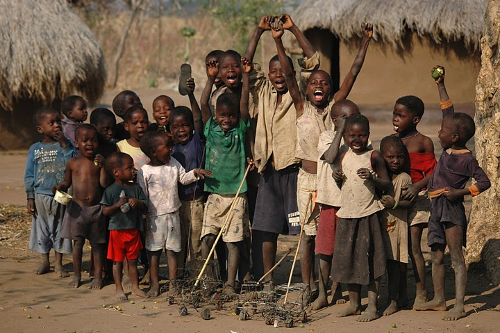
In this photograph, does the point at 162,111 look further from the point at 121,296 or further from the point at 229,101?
the point at 121,296

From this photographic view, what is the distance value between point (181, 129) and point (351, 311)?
67.1 inches

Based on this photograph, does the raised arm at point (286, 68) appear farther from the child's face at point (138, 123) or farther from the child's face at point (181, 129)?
the child's face at point (138, 123)

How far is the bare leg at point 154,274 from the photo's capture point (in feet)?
18.1

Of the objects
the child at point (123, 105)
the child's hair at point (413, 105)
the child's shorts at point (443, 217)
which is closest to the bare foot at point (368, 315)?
the child's shorts at point (443, 217)

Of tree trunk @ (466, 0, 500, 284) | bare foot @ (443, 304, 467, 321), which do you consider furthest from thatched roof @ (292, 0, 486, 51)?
bare foot @ (443, 304, 467, 321)

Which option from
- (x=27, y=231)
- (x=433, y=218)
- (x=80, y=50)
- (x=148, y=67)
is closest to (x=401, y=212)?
(x=433, y=218)

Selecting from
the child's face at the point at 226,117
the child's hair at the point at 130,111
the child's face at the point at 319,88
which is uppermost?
the child's face at the point at 319,88

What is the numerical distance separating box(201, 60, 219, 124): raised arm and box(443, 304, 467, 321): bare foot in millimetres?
2091

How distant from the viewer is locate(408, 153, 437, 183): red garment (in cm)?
514

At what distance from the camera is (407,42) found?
13.9 metres

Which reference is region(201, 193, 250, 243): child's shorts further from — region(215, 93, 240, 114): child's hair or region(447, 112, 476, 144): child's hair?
region(447, 112, 476, 144): child's hair

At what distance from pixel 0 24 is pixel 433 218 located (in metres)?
8.61

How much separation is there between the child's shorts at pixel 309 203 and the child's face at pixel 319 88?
1.58ft

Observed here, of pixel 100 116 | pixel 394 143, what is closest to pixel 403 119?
pixel 394 143
